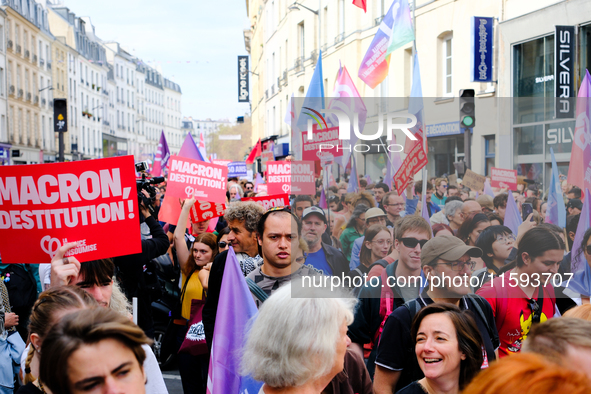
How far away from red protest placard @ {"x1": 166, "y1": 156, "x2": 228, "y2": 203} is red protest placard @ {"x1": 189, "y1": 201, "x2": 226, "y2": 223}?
7 cm

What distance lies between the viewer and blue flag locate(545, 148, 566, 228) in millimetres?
4227

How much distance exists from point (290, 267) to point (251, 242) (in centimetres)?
107

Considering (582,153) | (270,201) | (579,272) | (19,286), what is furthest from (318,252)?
(270,201)

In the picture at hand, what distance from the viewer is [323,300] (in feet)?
7.89

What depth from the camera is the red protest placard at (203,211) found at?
6840 millimetres

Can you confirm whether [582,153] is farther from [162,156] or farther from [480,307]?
[162,156]

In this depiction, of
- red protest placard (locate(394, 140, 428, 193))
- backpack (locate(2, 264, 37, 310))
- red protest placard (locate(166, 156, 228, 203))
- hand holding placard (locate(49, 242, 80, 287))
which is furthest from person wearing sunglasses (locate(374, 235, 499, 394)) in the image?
red protest placard (locate(166, 156, 228, 203))

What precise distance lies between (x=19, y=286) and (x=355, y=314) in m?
2.67

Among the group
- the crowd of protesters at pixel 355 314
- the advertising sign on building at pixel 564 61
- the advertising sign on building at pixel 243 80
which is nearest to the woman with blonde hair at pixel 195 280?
the crowd of protesters at pixel 355 314

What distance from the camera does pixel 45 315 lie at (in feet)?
8.36

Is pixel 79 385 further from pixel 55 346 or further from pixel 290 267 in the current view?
pixel 290 267

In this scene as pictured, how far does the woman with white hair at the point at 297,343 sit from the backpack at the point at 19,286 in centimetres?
272

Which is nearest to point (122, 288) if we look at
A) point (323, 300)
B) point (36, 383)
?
point (36, 383)

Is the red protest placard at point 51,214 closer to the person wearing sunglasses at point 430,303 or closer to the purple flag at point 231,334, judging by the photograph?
the purple flag at point 231,334
